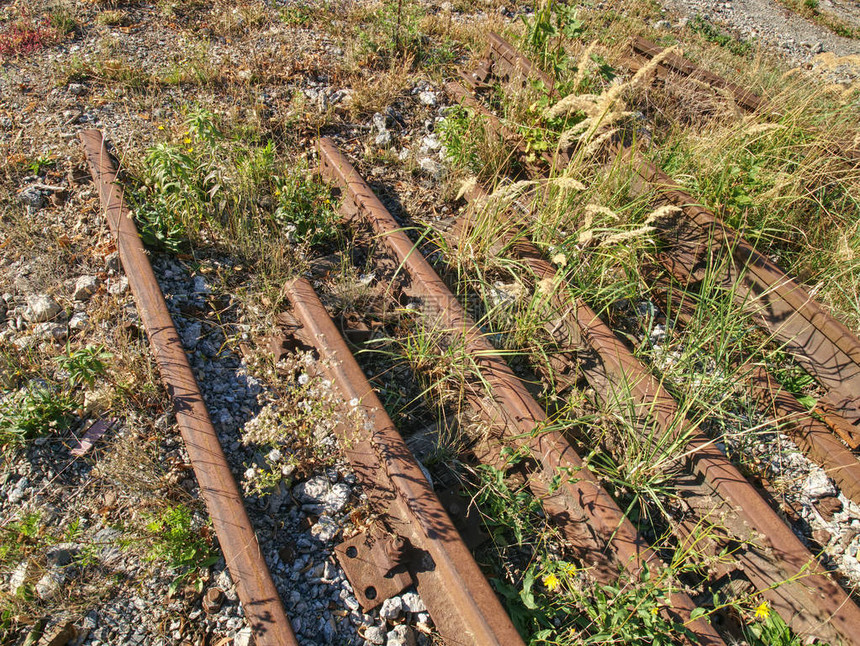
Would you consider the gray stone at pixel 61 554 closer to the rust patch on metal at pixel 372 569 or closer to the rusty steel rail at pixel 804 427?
the rust patch on metal at pixel 372 569

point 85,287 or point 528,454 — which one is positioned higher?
point 528,454

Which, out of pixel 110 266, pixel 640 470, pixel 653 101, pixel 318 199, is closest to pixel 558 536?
pixel 640 470

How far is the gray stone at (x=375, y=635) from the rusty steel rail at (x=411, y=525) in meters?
0.12

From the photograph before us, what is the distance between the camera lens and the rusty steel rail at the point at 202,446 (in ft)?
7.57

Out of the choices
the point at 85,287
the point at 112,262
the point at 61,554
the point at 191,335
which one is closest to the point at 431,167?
the point at 191,335

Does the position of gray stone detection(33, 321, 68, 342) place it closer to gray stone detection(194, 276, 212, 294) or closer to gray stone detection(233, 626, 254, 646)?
gray stone detection(194, 276, 212, 294)

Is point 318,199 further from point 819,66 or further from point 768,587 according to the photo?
point 819,66

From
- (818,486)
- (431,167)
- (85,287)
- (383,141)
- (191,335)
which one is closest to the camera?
(818,486)

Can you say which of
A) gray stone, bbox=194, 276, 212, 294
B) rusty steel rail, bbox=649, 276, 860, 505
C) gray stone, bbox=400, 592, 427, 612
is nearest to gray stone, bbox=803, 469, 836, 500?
rusty steel rail, bbox=649, 276, 860, 505

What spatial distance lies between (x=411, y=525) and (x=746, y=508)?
5.81ft

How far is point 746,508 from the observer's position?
9.50 feet

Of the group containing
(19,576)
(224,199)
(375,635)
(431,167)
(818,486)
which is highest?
(431,167)

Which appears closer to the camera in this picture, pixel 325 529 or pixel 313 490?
pixel 325 529

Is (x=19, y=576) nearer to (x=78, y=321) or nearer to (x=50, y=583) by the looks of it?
(x=50, y=583)
